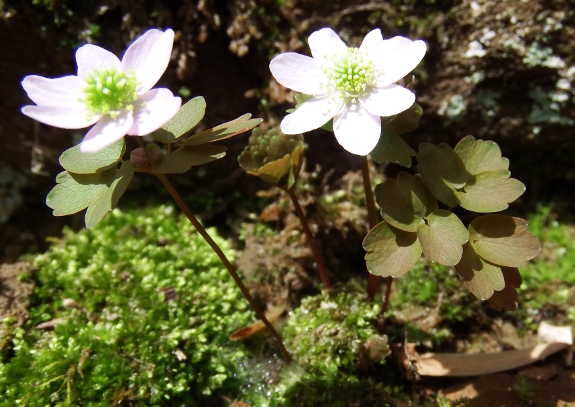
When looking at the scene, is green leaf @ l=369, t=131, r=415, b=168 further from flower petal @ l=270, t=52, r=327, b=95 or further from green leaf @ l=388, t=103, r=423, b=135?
flower petal @ l=270, t=52, r=327, b=95

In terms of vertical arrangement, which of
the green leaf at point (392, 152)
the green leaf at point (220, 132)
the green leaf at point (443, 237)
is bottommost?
the green leaf at point (443, 237)

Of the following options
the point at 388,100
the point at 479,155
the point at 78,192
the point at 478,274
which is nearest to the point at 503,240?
the point at 478,274

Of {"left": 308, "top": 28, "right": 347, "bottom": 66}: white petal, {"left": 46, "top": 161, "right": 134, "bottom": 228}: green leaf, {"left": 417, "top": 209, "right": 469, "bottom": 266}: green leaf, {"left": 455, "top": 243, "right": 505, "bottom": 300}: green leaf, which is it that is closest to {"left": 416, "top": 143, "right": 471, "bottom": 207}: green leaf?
{"left": 417, "top": 209, "right": 469, "bottom": 266}: green leaf

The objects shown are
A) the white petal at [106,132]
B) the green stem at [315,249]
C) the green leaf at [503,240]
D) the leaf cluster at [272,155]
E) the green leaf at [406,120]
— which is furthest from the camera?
the green stem at [315,249]

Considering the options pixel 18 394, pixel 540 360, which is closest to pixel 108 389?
pixel 18 394

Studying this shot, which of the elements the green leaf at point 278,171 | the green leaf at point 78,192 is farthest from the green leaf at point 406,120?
the green leaf at point 78,192

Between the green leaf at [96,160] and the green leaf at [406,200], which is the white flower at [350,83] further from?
the green leaf at [96,160]
